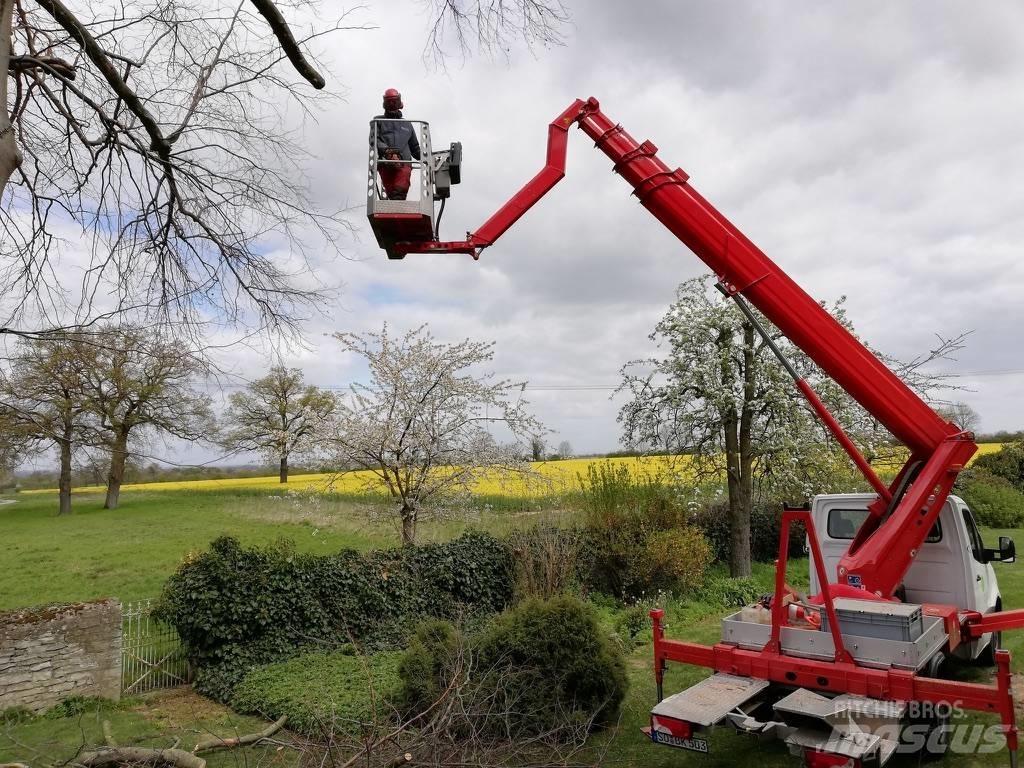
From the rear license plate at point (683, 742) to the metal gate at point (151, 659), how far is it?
274 inches

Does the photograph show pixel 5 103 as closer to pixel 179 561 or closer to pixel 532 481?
pixel 532 481

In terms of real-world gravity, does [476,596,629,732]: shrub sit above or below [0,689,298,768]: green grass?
above

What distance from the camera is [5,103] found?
4.30 meters

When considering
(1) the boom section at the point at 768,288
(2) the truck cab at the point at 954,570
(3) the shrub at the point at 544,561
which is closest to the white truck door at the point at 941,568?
(2) the truck cab at the point at 954,570

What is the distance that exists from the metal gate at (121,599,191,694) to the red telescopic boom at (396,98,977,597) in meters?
7.21

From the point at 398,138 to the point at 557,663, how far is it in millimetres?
4915

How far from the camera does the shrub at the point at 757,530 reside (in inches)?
596

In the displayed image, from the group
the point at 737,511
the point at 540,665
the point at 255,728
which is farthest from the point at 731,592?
the point at 255,728

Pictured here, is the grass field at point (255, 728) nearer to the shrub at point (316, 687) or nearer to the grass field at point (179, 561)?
the grass field at point (179, 561)

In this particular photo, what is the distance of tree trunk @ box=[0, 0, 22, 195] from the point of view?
4219 mm

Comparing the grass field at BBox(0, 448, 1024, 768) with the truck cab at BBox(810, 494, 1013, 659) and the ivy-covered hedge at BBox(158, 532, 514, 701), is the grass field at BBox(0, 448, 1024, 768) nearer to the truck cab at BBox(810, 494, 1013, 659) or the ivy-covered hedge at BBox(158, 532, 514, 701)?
the ivy-covered hedge at BBox(158, 532, 514, 701)

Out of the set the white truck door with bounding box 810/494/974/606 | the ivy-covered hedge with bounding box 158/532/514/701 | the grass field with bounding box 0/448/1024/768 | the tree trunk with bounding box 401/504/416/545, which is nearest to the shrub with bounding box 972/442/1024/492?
the grass field with bounding box 0/448/1024/768

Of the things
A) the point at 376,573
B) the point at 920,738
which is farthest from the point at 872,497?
the point at 376,573

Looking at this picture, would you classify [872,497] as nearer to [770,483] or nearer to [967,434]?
[967,434]
